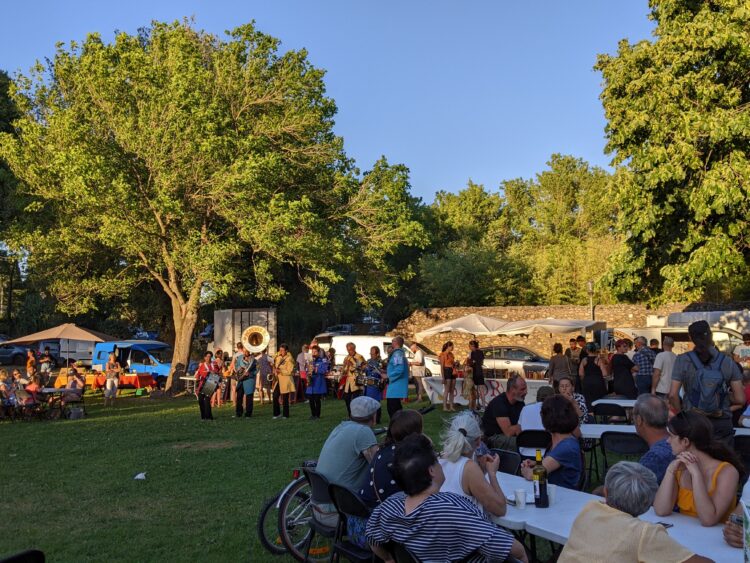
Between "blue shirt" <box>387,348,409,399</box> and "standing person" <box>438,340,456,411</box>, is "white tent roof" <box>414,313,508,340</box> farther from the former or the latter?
"blue shirt" <box>387,348,409,399</box>

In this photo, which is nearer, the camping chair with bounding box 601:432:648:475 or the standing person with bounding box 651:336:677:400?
the camping chair with bounding box 601:432:648:475

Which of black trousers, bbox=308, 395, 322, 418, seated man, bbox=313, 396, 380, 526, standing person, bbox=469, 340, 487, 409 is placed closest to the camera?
seated man, bbox=313, 396, 380, 526

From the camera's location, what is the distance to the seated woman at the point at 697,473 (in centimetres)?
390

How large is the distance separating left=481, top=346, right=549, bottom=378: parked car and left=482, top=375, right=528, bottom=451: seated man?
1359 centimetres

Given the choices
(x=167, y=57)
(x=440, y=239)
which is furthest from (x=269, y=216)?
(x=440, y=239)

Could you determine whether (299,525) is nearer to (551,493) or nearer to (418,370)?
(551,493)

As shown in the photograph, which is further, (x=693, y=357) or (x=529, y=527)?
(x=693, y=357)

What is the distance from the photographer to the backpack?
6.86 meters

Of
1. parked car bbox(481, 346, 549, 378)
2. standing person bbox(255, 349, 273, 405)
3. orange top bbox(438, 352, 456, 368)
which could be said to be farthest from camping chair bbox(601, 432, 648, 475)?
parked car bbox(481, 346, 549, 378)

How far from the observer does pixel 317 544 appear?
588 centimetres

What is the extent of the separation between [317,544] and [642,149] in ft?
32.0

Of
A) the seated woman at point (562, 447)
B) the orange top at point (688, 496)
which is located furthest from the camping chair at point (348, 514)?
the orange top at point (688, 496)

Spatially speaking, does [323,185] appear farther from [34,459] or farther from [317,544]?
[317,544]

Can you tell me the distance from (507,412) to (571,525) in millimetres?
3828
